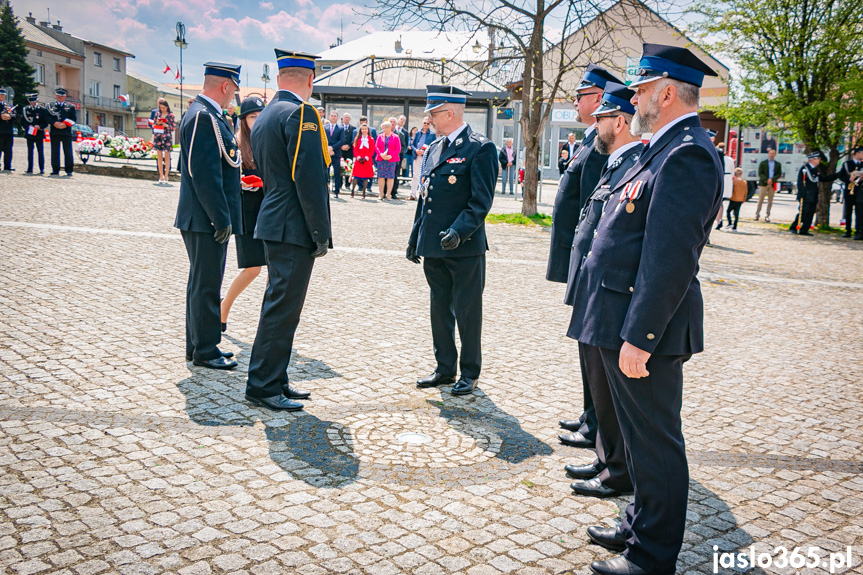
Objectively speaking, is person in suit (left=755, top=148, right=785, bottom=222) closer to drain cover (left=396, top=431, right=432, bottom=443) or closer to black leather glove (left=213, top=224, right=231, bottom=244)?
black leather glove (left=213, top=224, right=231, bottom=244)

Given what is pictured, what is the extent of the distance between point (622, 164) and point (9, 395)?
4.17 m

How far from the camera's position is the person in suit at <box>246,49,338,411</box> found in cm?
462

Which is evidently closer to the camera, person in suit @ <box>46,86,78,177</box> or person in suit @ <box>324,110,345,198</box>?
person in suit @ <box>46,86,78,177</box>

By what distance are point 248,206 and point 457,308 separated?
2281 millimetres

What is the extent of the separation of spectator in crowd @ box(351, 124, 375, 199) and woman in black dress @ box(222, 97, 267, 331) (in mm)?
13127

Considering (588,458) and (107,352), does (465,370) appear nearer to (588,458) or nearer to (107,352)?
(588,458)

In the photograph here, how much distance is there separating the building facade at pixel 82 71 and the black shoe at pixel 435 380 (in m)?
79.1

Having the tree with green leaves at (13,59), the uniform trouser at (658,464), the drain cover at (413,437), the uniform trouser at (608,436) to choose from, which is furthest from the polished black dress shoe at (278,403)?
the tree with green leaves at (13,59)

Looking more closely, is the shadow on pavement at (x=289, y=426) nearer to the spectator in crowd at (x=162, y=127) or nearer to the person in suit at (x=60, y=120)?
the spectator in crowd at (x=162, y=127)

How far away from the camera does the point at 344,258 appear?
10617 mm

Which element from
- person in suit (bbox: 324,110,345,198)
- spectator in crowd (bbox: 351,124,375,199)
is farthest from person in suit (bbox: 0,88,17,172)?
spectator in crowd (bbox: 351,124,375,199)

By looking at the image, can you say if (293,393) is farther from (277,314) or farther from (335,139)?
(335,139)

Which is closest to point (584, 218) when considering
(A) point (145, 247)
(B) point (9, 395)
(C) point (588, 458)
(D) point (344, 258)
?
(C) point (588, 458)

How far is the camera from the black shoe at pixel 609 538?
3.18 m
